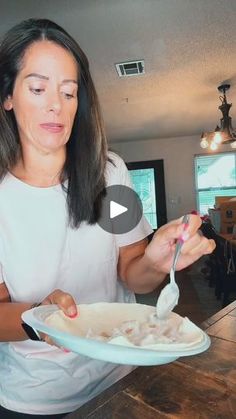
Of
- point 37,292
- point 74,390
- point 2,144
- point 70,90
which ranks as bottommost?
point 74,390

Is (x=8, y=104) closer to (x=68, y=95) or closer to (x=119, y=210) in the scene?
(x=68, y=95)

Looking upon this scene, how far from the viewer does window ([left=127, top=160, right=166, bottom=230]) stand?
552cm

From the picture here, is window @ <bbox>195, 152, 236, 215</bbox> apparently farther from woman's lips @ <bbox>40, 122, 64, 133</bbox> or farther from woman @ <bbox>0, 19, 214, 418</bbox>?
woman's lips @ <bbox>40, 122, 64, 133</bbox>

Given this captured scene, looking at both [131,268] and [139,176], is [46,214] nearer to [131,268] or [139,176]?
[131,268]

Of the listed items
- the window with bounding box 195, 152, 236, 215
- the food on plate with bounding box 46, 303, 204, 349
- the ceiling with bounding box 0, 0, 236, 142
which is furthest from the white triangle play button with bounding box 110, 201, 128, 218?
the window with bounding box 195, 152, 236, 215

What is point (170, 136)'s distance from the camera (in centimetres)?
536

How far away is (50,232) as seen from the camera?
790mm

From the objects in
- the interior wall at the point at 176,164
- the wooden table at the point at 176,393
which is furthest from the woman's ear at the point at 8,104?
the interior wall at the point at 176,164

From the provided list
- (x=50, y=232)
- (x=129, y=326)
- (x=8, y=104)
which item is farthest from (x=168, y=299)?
(x=8, y=104)

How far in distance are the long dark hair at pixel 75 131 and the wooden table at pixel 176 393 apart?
38cm

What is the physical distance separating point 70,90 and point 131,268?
0.47 meters

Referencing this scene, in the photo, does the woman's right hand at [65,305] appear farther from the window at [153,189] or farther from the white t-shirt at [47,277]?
the window at [153,189]

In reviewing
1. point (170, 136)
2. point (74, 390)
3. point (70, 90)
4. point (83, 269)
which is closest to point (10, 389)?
point (74, 390)

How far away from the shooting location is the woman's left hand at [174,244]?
661 mm
